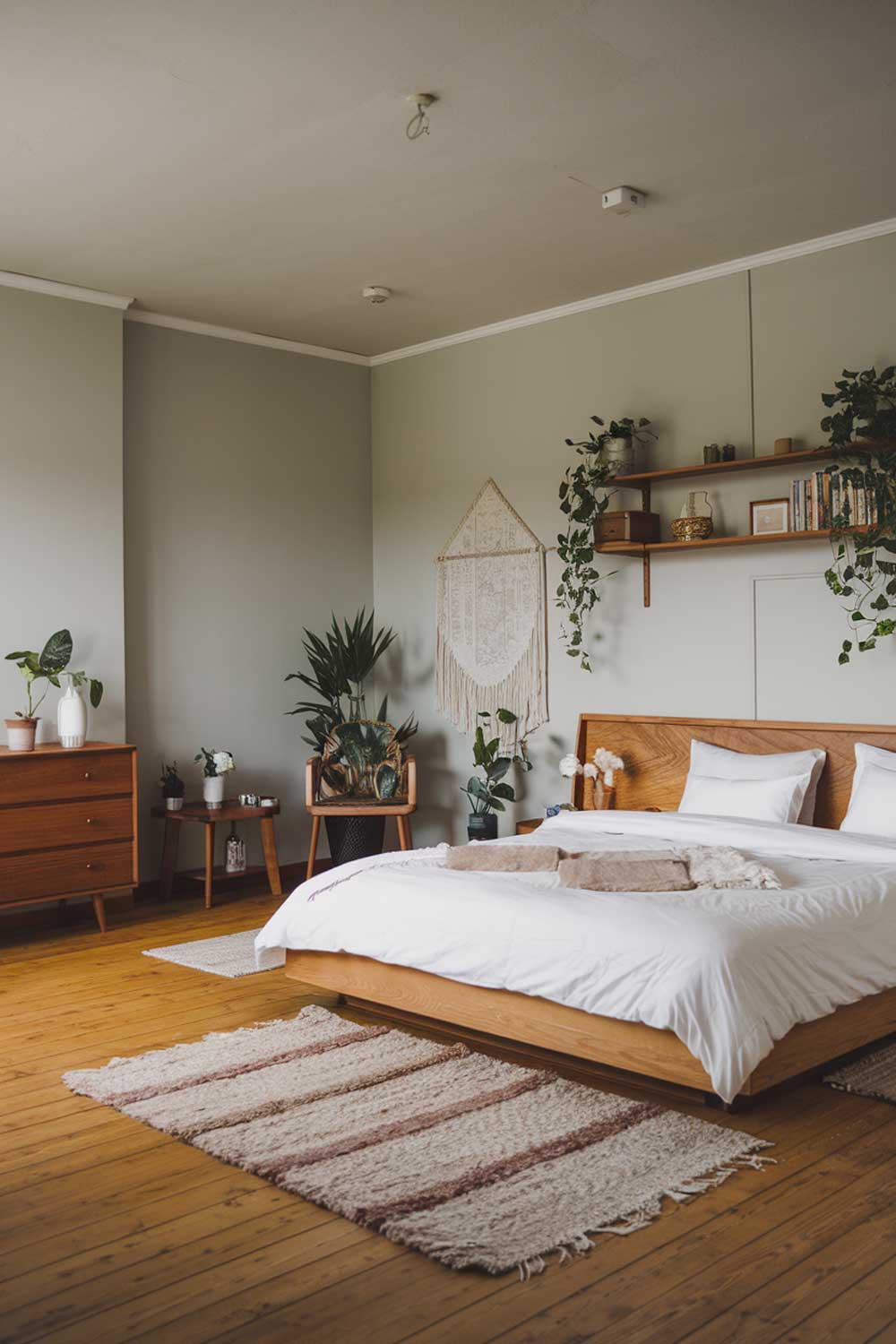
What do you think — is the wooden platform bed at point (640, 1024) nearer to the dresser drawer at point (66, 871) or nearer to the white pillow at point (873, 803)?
the white pillow at point (873, 803)

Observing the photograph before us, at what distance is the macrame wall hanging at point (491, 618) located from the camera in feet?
19.7

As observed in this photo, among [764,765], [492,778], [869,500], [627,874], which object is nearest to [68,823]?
[492,778]

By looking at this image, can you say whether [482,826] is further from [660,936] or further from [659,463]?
[660,936]

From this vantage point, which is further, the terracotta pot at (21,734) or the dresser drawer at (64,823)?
the terracotta pot at (21,734)

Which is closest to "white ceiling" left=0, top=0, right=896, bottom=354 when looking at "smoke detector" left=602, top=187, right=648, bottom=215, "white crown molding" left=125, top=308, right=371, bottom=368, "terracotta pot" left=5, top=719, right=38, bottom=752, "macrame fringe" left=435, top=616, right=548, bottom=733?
"smoke detector" left=602, top=187, right=648, bottom=215

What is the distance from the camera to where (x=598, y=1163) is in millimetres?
2740

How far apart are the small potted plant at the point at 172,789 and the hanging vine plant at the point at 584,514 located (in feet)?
6.57

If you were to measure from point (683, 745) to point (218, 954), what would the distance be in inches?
85.3

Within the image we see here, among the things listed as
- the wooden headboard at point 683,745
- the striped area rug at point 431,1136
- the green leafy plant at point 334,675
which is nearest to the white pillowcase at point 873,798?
the wooden headboard at point 683,745

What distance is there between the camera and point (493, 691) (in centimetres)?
621

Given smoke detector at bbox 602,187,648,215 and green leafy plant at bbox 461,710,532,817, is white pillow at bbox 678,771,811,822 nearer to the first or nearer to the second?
green leafy plant at bbox 461,710,532,817

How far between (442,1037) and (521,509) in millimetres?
3113

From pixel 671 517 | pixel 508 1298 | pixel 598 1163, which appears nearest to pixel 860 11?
pixel 671 517

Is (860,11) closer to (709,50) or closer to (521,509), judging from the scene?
(709,50)
